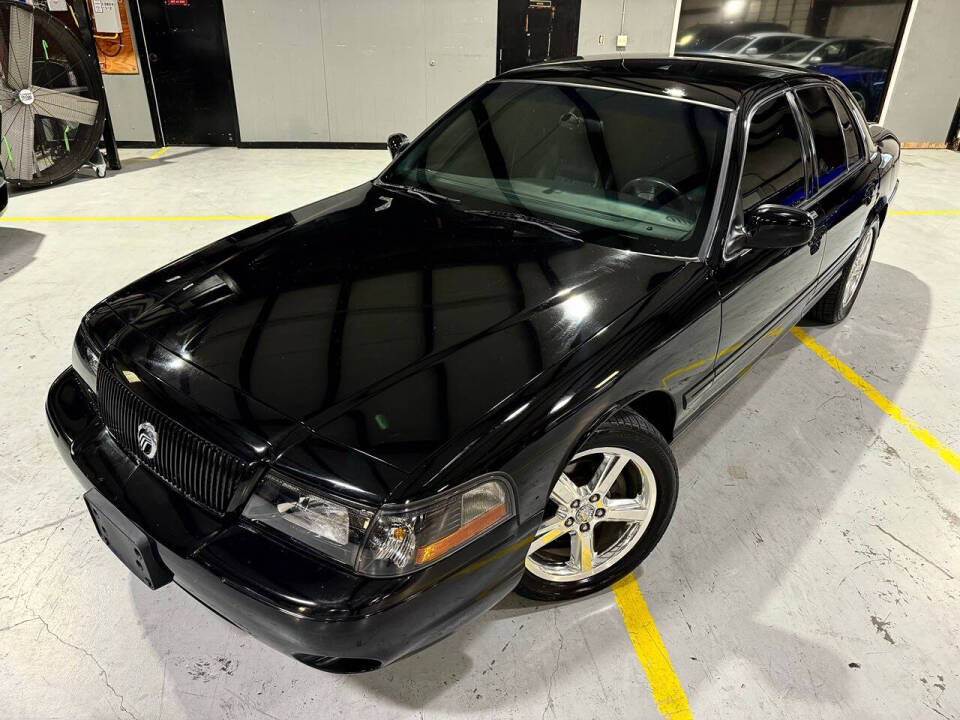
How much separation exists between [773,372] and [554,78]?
1.84 meters

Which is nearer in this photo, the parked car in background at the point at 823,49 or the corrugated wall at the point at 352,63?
the corrugated wall at the point at 352,63

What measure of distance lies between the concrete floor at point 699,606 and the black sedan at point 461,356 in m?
0.27

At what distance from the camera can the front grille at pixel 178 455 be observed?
1610mm

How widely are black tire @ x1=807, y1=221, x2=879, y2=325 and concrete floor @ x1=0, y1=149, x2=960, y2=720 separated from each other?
375 millimetres

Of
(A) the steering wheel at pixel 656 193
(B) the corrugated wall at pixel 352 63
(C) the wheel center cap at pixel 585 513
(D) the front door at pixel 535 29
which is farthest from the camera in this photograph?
(D) the front door at pixel 535 29

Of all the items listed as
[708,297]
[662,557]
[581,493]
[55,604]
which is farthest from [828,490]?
[55,604]

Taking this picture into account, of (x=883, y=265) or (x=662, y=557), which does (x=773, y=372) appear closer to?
(x=662, y=557)

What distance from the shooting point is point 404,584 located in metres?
1.49

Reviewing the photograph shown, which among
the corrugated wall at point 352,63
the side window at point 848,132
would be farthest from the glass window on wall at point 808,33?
the side window at point 848,132

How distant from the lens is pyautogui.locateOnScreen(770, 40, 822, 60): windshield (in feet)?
27.8

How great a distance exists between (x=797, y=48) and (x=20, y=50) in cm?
846

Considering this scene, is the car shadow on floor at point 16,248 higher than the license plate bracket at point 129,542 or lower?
lower

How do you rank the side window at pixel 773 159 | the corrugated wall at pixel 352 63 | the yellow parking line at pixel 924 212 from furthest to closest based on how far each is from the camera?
1. the corrugated wall at pixel 352 63
2. the yellow parking line at pixel 924 212
3. the side window at pixel 773 159

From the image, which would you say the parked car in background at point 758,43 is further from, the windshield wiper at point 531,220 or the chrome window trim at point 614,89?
the windshield wiper at point 531,220
